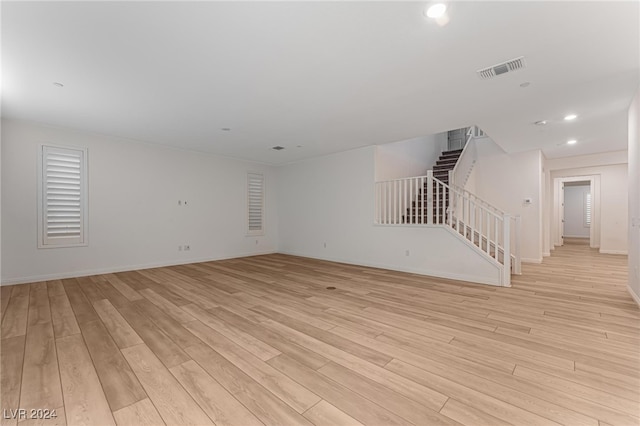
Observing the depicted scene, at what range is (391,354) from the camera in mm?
2139

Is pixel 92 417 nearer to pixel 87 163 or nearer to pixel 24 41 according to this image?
pixel 24 41

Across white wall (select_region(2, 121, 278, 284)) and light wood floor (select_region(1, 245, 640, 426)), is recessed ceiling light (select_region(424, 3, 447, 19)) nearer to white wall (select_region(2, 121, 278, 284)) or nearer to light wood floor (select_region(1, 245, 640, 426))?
light wood floor (select_region(1, 245, 640, 426))

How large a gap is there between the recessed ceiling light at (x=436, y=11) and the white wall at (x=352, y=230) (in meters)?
3.69

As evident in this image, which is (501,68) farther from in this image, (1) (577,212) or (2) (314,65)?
(1) (577,212)

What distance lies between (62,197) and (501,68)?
700 cm

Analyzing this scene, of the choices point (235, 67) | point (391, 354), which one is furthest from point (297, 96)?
point (391, 354)

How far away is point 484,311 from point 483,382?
158cm

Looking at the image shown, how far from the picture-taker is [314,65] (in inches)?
108

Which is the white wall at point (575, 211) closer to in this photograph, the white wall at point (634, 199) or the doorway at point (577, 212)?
the doorway at point (577, 212)

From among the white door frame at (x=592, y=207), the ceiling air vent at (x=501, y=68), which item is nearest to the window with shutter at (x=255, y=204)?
the ceiling air vent at (x=501, y=68)

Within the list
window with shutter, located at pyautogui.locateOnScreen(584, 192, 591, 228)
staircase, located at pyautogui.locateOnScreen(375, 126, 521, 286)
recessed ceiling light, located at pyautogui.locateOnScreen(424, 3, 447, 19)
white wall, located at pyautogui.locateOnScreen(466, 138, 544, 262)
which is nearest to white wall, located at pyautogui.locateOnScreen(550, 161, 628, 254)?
white wall, located at pyautogui.locateOnScreen(466, 138, 544, 262)

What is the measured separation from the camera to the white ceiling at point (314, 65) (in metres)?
2.04

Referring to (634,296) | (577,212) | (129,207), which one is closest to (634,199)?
(634,296)

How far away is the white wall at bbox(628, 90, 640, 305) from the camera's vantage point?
3309 mm
